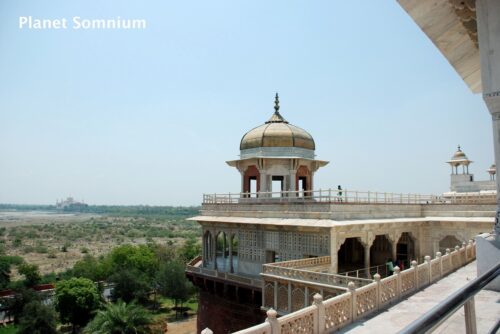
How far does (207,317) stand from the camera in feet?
69.0

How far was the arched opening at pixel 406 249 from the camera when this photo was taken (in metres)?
20.5

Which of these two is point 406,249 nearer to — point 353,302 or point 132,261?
point 353,302

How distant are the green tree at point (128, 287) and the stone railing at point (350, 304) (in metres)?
36.5

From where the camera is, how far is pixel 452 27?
30.0ft

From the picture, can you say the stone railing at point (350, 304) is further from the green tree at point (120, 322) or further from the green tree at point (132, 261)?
the green tree at point (132, 261)

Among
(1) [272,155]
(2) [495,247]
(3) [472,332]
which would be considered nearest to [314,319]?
(2) [495,247]

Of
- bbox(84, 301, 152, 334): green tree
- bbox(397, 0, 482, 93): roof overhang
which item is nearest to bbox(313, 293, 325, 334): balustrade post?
bbox(397, 0, 482, 93): roof overhang

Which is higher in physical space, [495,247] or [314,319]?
[495,247]

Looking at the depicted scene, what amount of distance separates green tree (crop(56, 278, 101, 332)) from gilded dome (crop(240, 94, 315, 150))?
77.7ft

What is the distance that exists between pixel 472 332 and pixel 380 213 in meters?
16.3

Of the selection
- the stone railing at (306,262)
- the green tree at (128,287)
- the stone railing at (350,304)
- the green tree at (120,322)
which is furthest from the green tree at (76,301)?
the stone railing at (350,304)

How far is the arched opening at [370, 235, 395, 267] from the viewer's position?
2095 centimetres

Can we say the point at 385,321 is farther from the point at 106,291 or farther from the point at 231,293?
the point at 106,291

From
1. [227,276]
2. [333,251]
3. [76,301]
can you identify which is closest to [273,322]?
[333,251]
